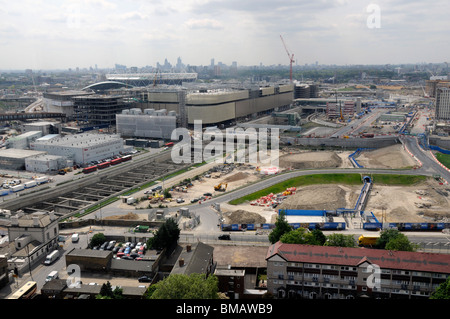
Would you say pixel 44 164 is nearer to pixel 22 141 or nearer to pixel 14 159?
pixel 14 159

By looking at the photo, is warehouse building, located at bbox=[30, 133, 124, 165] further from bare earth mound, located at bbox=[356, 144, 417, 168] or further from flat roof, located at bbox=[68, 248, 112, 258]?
bare earth mound, located at bbox=[356, 144, 417, 168]

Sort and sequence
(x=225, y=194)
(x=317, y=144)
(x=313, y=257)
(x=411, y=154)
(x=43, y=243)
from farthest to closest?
(x=317, y=144), (x=411, y=154), (x=225, y=194), (x=43, y=243), (x=313, y=257)

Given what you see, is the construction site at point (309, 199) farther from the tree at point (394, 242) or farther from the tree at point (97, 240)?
the tree at point (97, 240)

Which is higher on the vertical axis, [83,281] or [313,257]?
[313,257]

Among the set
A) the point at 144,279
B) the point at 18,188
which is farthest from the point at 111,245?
the point at 18,188

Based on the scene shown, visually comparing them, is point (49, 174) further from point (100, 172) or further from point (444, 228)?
point (444, 228)

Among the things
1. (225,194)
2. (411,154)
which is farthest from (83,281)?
(411,154)

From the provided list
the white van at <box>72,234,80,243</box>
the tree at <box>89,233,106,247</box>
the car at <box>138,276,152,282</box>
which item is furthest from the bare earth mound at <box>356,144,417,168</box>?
the white van at <box>72,234,80,243</box>
